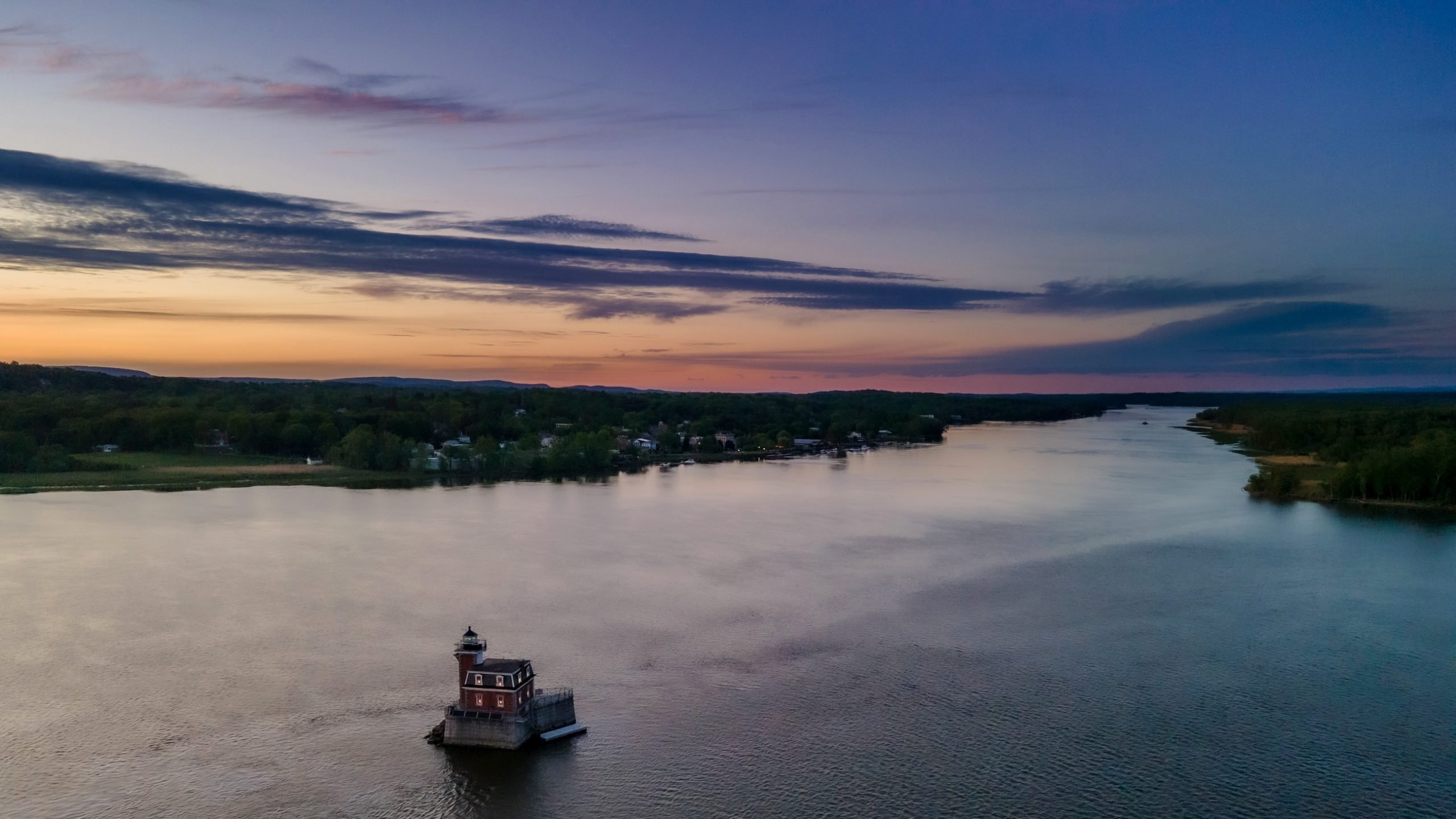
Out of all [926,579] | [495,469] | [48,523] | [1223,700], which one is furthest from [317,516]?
[1223,700]

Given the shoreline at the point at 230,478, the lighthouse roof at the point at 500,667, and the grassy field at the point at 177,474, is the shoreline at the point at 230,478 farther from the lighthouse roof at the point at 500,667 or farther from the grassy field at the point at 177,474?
the lighthouse roof at the point at 500,667

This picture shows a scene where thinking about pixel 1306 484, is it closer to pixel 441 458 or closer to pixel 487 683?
pixel 487 683

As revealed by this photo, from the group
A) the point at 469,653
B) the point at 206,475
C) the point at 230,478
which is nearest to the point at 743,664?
the point at 469,653

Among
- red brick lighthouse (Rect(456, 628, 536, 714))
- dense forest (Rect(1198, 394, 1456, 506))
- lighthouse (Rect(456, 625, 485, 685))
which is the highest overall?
dense forest (Rect(1198, 394, 1456, 506))

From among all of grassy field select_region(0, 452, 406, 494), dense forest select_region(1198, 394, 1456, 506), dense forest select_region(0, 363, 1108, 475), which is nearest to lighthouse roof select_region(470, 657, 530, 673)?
grassy field select_region(0, 452, 406, 494)

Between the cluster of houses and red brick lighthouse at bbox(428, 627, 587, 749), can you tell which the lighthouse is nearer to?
red brick lighthouse at bbox(428, 627, 587, 749)

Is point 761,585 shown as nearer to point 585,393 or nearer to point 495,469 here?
point 495,469

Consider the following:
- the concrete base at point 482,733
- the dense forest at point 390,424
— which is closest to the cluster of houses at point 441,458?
the dense forest at point 390,424
